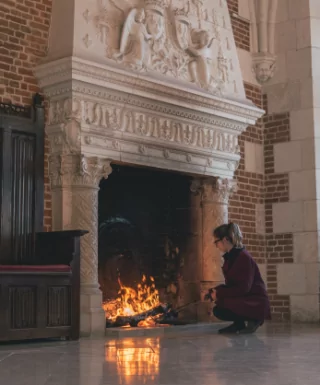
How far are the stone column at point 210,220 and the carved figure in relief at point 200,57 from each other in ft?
4.03

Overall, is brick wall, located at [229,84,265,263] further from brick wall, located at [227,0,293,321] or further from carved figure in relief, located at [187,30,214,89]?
carved figure in relief, located at [187,30,214,89]

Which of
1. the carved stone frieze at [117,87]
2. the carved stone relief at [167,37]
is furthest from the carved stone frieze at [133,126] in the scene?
the carved stone relief at [167,37]

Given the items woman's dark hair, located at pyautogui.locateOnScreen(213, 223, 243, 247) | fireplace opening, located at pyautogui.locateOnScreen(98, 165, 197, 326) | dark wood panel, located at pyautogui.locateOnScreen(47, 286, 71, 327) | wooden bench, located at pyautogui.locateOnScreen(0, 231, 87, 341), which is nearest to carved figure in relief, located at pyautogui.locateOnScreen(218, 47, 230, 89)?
fireplace opening, located at pyautogui.locateOnScreen(98, 165, 197, 326)

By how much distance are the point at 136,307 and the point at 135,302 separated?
7 cm

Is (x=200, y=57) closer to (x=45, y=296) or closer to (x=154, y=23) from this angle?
(x=154, y=23)

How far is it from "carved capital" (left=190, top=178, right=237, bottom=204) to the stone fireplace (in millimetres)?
12

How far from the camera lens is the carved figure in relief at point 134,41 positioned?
803 centimetres

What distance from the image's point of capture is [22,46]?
7512 mm

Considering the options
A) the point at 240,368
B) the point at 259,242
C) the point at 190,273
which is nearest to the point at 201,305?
the point at 190,273

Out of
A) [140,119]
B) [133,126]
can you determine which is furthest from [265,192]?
[133,126]

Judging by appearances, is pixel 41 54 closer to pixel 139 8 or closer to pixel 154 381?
pixel 139 8

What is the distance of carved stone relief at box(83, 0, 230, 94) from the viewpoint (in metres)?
7.98

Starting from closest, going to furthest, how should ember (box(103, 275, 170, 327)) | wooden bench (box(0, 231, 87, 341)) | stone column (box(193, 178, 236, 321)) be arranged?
wooden bench (box(0, 231, 87, 341)), ember (box(103, 275, 170, 327)), stone column (box(193, 178, 236, 321))

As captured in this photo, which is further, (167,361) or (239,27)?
(239,27)
